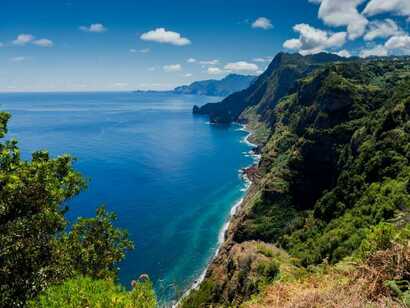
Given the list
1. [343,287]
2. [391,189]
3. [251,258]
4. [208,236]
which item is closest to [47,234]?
[343,287]

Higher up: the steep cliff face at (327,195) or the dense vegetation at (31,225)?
the dense vegetation at (31,225)

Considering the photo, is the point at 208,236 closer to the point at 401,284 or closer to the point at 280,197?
the point at 280,197

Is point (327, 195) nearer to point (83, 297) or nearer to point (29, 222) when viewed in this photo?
point (29, 222)

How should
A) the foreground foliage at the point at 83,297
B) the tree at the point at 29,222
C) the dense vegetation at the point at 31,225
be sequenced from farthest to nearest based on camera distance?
the tree at the point at 29,222
the dense vegetation at the point at 31,225
the foreground foliage at the point at 83,297

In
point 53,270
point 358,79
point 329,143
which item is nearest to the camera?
point 53,270

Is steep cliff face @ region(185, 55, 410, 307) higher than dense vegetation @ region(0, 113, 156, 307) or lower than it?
lower

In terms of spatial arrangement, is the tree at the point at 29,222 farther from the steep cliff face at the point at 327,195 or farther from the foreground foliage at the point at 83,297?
the steep cliff face at the point at 327,195

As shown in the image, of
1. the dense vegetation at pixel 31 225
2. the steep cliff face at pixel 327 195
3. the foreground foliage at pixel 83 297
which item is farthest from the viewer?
the steep cliff face at pixel 327 195

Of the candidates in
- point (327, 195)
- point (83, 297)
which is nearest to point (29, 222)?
point (83, 297)

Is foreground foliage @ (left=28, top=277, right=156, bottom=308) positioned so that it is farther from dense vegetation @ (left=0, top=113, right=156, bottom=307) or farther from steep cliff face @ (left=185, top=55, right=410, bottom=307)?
steep cliff face @ (left=185, top=55, right=410, bottom=307)

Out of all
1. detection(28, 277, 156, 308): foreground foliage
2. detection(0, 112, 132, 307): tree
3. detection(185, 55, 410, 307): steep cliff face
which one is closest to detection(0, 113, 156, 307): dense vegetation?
detection(0, 112, 132, 307): tree

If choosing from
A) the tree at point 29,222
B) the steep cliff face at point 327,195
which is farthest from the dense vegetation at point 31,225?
the steep cliff face at point 327,195
